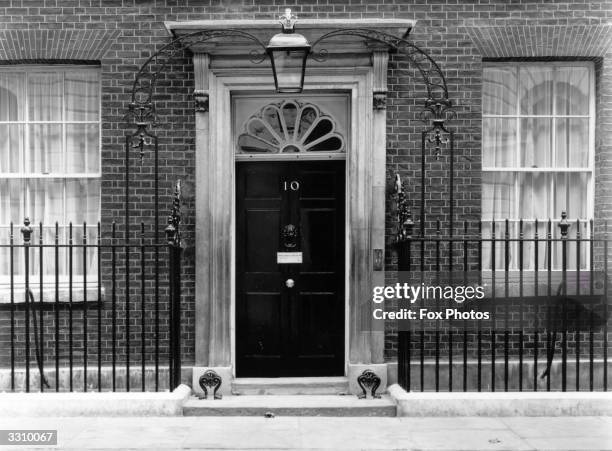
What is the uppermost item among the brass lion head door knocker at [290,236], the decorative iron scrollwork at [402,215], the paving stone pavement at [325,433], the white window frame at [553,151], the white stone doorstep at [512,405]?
the white window frame at [553,151]

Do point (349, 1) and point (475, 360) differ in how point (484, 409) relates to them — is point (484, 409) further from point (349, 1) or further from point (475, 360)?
point (349, 1)

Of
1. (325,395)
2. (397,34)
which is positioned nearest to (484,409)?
(325,395)

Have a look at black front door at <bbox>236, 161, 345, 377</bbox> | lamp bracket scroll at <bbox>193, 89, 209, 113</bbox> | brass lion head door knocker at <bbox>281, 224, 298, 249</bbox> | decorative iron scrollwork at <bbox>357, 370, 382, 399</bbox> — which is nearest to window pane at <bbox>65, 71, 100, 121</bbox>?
lamp bracket scroll at <bbox>193, 89, 209, 113</bbox>

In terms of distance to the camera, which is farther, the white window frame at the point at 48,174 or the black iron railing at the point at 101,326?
the white window frame at the point at 48,174

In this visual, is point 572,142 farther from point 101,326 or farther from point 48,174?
point 48,174

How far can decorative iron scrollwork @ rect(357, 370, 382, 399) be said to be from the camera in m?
8.12

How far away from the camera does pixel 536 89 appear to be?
8750 mm

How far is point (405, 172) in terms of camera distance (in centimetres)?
850

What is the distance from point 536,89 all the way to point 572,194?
1.22 meters

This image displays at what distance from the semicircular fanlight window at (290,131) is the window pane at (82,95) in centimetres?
164

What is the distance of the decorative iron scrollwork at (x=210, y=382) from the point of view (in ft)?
26.6

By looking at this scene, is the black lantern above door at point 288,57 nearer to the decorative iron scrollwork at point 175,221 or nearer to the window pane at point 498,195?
the decorative iron scrollwork at point 175,221

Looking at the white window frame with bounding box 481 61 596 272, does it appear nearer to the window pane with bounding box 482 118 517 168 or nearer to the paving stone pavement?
the window pane with bounding box 482 118 517 168
